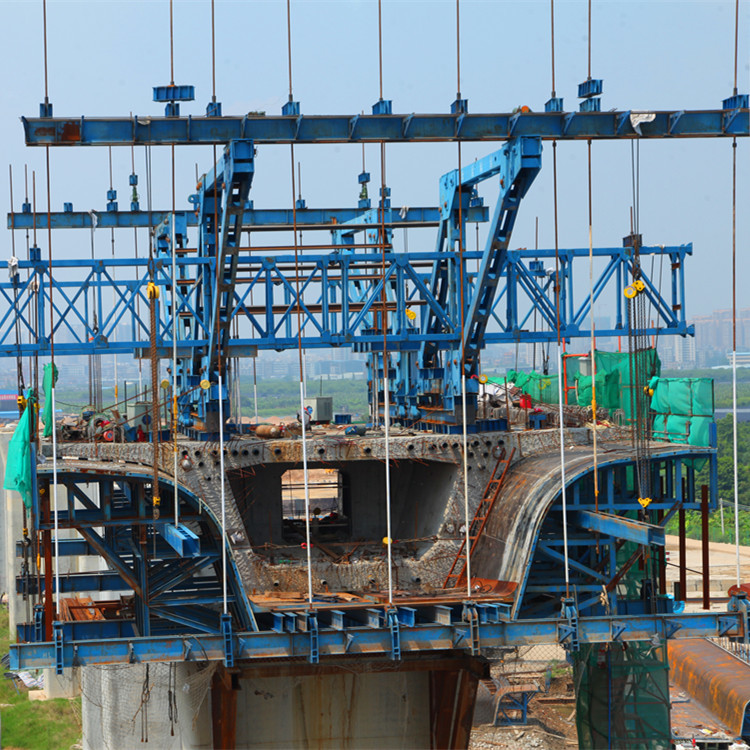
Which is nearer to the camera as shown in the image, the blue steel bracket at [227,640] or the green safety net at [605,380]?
the blue steel bracket at [227,640]

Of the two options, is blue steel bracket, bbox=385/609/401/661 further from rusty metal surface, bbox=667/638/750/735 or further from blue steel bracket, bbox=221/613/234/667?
rusty metal surface, bbox=667/638/750/735

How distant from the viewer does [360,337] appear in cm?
2762

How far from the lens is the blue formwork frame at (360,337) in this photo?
73.4 ft

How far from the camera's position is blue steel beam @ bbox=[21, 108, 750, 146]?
926 inches

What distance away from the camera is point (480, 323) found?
27234 mm

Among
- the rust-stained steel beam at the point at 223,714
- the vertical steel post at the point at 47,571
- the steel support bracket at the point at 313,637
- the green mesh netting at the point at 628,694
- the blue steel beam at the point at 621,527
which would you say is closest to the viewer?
the blue steel beam at the point at 621,527

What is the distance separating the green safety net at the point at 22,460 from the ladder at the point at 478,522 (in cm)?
911

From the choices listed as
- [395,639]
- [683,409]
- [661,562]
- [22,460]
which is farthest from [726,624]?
[22,460]

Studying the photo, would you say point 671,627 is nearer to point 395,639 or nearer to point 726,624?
point 726,624

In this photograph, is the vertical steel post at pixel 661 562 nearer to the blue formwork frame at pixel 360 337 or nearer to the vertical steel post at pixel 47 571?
the blue formwork frame at pixel 360 337

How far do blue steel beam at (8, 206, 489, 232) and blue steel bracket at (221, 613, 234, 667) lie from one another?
14.8 meters

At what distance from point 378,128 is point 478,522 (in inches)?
345

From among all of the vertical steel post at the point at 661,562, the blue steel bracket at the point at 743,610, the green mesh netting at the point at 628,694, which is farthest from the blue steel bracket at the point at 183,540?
the green mesh netting at the point at 628,694

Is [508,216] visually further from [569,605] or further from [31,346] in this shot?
[31,346]
